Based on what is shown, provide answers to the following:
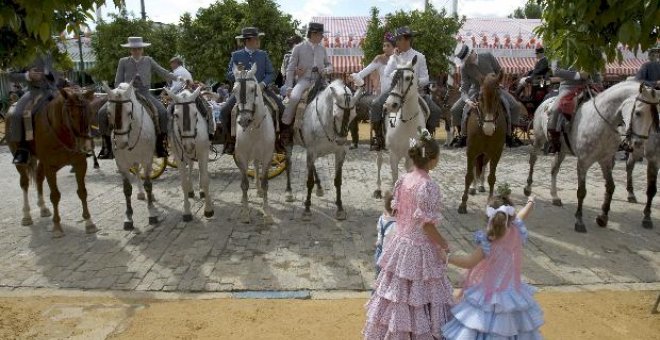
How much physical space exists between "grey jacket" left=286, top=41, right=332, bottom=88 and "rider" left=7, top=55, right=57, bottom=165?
3824 mm

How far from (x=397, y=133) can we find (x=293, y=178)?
13.2 feet

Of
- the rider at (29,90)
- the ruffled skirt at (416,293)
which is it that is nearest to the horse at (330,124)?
the rider at (29,90)

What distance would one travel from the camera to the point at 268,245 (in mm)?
7277

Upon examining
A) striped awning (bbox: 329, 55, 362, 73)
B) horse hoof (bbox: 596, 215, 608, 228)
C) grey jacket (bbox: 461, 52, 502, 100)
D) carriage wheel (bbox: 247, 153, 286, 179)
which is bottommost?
horse hoof (bbox: 596, 215, 608, 228)

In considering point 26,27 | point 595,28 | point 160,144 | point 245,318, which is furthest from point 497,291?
point 160,144

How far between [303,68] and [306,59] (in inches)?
6.7

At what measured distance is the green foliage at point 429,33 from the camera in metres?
19.2

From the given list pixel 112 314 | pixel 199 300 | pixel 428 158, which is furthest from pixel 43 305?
pixel 428 158

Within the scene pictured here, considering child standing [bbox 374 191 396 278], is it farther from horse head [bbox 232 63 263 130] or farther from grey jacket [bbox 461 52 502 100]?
grey jacket [bbox 461 52 502 100]

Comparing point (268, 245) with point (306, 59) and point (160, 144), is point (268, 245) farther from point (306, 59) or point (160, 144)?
point (306, 59)

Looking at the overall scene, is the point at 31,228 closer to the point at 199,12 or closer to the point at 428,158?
the point at 428,158

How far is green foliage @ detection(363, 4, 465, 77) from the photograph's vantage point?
19156mm

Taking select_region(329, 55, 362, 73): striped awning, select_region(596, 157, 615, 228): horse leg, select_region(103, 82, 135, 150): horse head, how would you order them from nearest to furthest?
select_region(103, 82, 135, 150): horse head
select_region(596, 157, 615, 228): horse leg
select_region(329, 55, 362, 73): striped awning

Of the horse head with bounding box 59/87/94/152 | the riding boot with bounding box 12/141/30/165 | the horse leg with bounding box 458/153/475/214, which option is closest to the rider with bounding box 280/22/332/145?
the horse leg with bounding box 458/153/475/214
